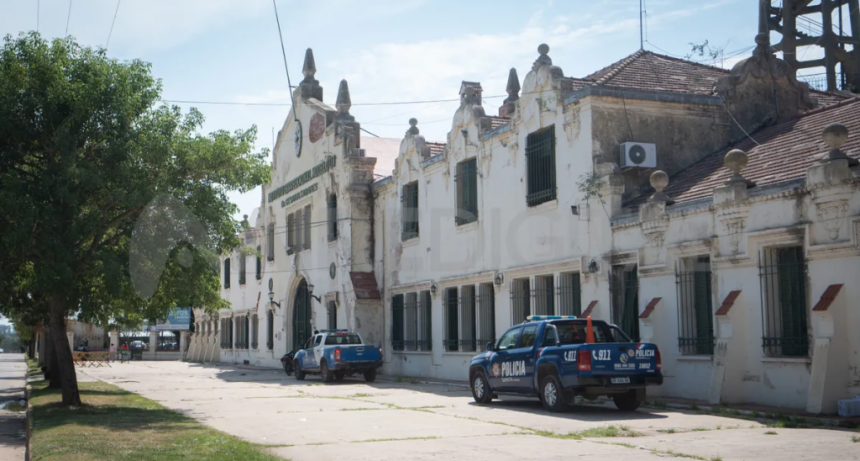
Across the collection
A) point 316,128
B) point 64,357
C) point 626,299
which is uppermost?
point 316,128

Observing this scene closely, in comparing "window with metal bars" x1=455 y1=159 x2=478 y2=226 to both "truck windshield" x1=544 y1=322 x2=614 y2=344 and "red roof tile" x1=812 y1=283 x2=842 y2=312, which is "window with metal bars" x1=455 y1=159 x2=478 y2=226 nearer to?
"truck windshield" x1=544 y1=322 x2=614 y2=344

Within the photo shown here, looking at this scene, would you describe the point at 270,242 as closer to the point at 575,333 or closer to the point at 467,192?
the point at 467,192

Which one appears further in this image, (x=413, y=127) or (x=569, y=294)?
(x=413, y=127)

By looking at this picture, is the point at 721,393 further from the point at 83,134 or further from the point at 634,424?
the point at 83,134

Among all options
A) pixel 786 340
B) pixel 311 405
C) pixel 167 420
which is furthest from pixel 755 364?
pixel 167 420

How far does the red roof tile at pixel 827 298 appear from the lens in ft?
48.1

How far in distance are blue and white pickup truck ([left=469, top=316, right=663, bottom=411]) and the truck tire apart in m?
0.07

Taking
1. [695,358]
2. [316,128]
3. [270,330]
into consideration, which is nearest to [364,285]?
[316,128]

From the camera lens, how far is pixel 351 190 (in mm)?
33312

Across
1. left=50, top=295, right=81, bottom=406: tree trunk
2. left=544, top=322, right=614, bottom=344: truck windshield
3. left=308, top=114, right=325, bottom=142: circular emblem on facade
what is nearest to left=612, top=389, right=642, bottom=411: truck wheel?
left=544, top=322, right=614, bottom=344: truck windshield

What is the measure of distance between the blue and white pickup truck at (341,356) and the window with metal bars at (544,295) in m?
7.22

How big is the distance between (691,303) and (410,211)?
1355 centimetres

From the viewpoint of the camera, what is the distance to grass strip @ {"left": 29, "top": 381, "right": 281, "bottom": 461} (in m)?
11.0

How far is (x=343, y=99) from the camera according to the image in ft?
120
